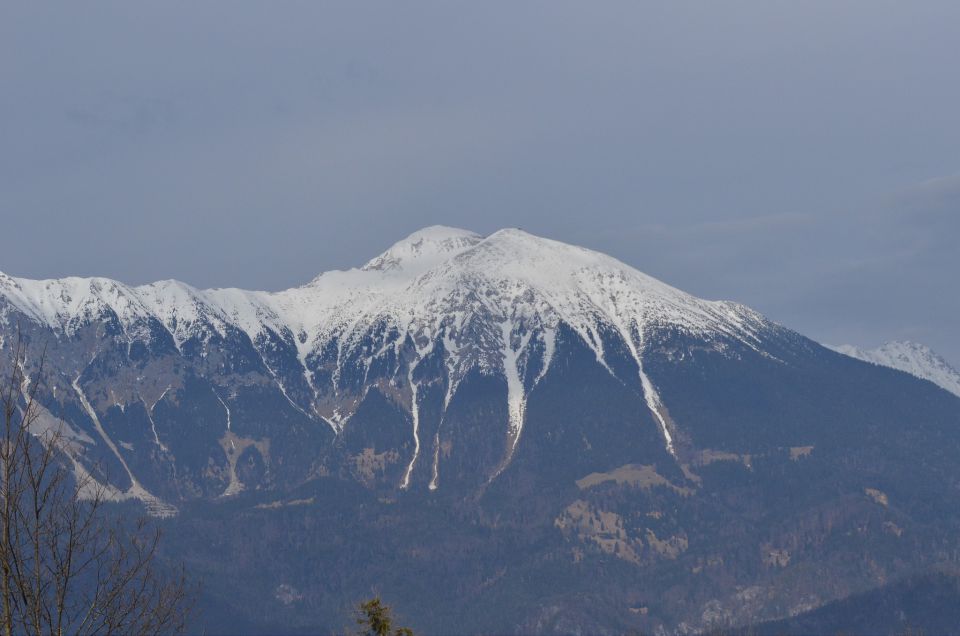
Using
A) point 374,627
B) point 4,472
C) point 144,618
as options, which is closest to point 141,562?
point 144,618

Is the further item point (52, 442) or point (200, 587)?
point (200, 587)

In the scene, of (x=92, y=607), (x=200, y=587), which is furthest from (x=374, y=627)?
(x=92, y=607)

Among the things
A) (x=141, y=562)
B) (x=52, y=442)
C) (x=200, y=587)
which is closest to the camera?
(x=52, y=442)

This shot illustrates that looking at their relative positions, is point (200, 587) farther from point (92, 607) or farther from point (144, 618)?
point (92, 607)

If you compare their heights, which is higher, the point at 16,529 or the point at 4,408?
the point at 4,408

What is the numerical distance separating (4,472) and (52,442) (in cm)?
203

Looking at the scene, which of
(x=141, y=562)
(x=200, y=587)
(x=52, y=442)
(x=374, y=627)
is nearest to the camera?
(x=52, y=442)

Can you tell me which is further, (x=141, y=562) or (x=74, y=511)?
(x=141, y=562)

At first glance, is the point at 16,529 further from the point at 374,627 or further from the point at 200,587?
the point at 374,627

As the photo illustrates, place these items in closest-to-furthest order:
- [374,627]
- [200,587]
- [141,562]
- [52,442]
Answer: [52,442]
[141,562]
[200,587]
[374,627]

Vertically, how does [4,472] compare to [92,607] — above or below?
above

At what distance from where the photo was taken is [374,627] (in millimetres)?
64188

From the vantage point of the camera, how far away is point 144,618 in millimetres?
49625

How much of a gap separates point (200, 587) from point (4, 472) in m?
11.4
